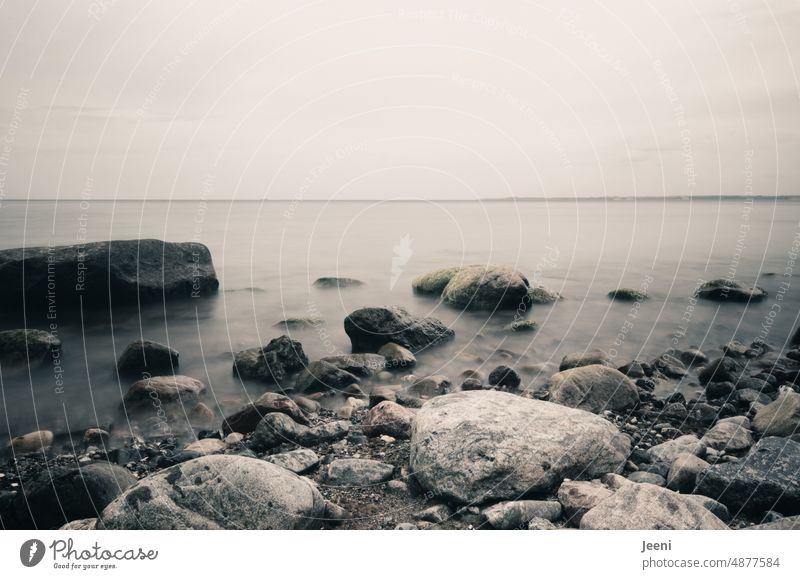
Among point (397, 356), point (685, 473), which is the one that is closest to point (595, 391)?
point (685, 473)

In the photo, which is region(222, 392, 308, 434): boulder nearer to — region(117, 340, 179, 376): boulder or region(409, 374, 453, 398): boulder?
region(409, 374, 453, 398): boulder

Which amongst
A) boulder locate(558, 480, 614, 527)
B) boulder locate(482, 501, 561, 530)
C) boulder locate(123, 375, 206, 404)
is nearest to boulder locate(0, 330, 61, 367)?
boulder locate(123, 375, 206, 404)

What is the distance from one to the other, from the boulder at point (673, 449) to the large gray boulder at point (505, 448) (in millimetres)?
345

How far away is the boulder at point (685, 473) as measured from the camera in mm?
4801

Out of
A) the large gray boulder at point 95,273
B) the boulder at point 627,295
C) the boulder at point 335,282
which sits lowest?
the boulder at point 627,295

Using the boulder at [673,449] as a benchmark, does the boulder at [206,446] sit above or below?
above

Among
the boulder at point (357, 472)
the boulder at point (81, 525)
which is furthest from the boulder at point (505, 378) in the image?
the boulder at point (81, 525)

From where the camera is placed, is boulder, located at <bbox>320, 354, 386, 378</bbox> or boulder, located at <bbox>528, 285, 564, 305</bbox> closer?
boulder, located at <bbox>320, 354, 386, 378</bbox>

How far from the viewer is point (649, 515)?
13.5ft

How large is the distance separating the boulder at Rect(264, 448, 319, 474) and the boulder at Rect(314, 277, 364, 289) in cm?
952

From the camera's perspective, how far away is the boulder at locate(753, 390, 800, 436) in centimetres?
557

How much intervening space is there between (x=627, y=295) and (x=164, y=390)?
11.0m

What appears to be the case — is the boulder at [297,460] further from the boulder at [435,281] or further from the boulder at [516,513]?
the boulder at [435,281]
